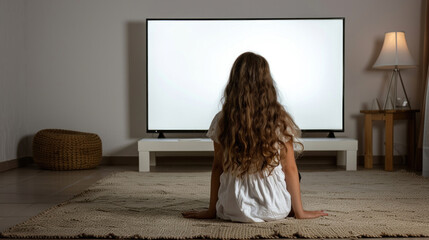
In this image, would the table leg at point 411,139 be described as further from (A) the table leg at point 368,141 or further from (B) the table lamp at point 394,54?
(A) the table leg at point 368,141

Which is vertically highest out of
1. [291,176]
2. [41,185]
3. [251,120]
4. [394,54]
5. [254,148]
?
[394,54]

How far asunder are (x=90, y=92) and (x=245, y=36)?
5.57ft

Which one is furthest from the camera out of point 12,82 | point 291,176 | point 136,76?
point 136,76

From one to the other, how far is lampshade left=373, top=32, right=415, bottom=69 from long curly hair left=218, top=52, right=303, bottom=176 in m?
2.86

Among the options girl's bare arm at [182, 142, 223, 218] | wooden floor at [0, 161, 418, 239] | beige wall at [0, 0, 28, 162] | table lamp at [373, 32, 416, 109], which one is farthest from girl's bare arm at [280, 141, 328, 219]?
beige wall at [0, 0, 28, 162]

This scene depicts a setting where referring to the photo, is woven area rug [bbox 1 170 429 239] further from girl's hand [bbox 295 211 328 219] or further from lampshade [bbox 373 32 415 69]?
lampshade [bbox 373 32 415 69]

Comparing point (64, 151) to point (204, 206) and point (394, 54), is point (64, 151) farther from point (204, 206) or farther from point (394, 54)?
point (394, 54)

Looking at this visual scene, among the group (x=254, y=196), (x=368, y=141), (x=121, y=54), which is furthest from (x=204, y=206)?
(x=121, y=54)

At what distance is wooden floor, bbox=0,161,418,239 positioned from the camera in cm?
261

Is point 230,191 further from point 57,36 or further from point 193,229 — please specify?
point 57,36

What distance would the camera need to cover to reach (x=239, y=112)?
6.91 feet

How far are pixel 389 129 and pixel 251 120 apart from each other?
2.70 metres

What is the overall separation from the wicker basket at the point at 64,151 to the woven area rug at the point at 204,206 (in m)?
0.88

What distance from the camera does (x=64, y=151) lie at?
4.50m
